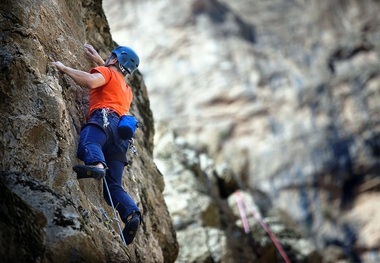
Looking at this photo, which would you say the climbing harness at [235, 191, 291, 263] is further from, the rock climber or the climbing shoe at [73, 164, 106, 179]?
the climbing shoe at [73, 164, 106, 179]

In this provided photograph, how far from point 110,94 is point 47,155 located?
3.55 feet

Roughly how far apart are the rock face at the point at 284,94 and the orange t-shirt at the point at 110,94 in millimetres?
13528

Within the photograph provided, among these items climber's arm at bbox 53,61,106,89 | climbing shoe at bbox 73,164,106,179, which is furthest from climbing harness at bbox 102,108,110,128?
climbing shoe at bbox 73,164,106,179

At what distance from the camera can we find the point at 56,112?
4.57 meters

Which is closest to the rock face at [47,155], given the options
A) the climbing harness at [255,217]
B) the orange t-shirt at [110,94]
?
the orange t-shirt at [110,94]

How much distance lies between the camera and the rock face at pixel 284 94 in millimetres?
22609

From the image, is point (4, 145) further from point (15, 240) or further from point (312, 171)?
point (312, 171)

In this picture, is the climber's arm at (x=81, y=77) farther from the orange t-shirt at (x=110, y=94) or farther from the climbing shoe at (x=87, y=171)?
the climbing shoe at (x=87, y=171)

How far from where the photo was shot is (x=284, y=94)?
25109 millimetres

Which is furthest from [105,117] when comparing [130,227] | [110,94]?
[130,227]

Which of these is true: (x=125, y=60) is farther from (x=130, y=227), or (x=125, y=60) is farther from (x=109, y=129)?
(x=130, y=227)

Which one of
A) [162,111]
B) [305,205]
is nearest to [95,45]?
[305,205]

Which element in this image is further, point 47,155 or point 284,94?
point 284,94

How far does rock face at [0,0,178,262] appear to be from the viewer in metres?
3.59
